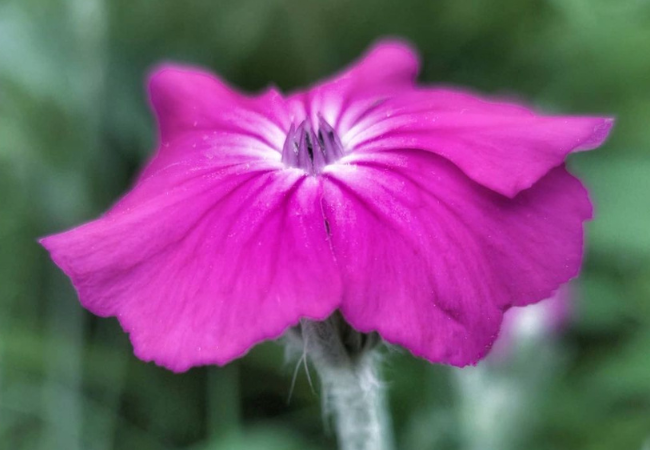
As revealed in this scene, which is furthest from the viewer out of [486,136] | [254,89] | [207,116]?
[254,89]

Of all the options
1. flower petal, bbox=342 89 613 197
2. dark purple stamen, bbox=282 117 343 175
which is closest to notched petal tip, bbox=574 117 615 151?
flower petal, bbox=342 89 613 197

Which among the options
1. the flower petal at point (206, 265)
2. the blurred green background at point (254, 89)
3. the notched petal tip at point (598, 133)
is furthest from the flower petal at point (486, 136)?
the blurred green background at point (254, 89)

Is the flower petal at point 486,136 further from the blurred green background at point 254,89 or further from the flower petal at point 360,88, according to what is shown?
the blurred green background at point 254,89

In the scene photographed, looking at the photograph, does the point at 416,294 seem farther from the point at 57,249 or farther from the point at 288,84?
the point at 288,84

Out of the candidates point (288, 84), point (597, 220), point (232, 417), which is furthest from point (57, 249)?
point (288, 84)

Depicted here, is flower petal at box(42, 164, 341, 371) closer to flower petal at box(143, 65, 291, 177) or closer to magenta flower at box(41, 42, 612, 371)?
magenta flower at box(41, 42, 612, 371)

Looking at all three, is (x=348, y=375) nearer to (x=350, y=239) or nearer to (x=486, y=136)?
(x=350, y=239)

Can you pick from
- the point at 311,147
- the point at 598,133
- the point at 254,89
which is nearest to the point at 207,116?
the point at 311,147
